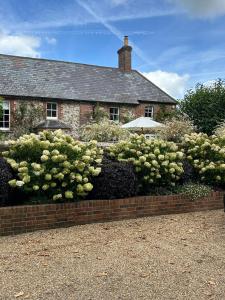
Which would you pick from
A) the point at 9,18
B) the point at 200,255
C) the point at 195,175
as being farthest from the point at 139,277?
the point at 9,18

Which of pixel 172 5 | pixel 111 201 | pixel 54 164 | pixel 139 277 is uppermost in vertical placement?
pixel 172 5

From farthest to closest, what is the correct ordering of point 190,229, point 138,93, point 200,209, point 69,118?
point 138,93 → point 69,118 → point 200,209 → point 190,229

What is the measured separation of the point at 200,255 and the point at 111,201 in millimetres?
2207

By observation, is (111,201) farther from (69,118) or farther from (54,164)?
(69,118)

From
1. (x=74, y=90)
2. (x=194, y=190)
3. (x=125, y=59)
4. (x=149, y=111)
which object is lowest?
(x=194, y=190)

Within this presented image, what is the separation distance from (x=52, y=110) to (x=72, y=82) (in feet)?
11.0

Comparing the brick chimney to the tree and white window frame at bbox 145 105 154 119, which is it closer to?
white window frame at bbox 145 105 154 119

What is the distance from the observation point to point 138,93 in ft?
98.7

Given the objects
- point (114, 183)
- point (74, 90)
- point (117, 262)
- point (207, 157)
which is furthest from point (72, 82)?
point (117, 262)

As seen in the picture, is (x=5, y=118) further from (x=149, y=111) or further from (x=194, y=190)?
(x=194, y=190)

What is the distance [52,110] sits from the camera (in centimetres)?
2617

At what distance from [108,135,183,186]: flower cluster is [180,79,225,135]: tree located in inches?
608

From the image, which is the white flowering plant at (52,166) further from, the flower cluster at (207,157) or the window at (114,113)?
the window at (114,113)

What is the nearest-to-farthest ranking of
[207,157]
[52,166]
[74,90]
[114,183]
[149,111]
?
[52,166] → [114,183] → [207,157] → [74,90] → [149,111]
